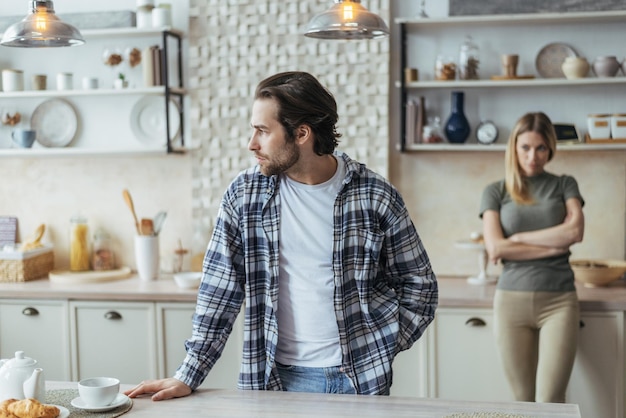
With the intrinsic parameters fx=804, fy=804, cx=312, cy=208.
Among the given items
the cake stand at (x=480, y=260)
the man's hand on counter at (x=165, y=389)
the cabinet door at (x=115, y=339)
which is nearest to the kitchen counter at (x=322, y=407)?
the man's hand on counter at (x=165, y=389)

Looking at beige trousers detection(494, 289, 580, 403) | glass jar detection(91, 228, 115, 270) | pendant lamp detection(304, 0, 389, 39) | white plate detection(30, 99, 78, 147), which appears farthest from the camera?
white plate detection(30, 99, 78, 147)

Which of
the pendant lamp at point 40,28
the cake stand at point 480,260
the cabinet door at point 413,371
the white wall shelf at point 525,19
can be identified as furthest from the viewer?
the cake stand at point 480,260

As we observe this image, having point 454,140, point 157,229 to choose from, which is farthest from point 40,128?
point 454,140

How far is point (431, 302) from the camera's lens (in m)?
2.29

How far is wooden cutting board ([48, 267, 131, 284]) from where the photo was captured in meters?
4.11

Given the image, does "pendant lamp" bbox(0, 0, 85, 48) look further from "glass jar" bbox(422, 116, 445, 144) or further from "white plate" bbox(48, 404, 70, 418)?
"glass jar" bbox(422, 116, 445, 144)

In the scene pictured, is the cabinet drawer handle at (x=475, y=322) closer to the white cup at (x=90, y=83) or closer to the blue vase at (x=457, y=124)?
the blue vase at (x=457, y=124)

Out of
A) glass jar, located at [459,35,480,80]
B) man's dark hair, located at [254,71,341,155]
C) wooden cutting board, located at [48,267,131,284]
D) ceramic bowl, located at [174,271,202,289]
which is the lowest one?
wooden cutting board, located at [48,267,131,284]

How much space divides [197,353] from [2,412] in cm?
51

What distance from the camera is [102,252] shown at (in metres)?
4.38

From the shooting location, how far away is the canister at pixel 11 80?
4355mm

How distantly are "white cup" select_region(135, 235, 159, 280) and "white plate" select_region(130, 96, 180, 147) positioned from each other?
21.6 inches

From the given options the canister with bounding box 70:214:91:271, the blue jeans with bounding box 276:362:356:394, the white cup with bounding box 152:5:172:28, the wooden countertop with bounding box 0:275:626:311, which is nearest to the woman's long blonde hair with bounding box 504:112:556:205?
the wooden countertop with bounding box 0:275:626:311

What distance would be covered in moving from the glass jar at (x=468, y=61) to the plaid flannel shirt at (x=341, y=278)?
1907mm
